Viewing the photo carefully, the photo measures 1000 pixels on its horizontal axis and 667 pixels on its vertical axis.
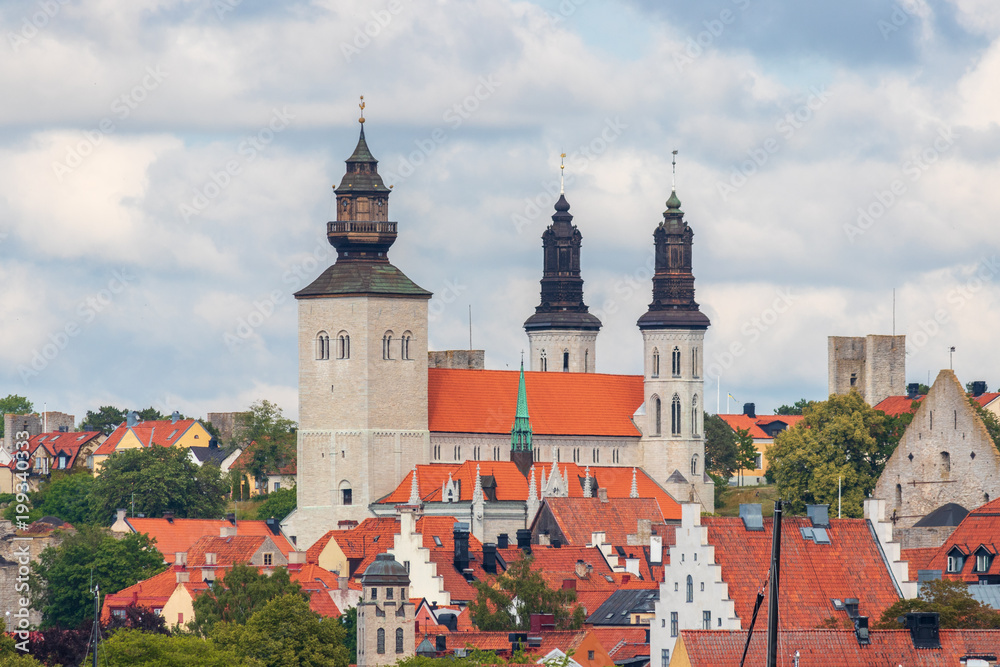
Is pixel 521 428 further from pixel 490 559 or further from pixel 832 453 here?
pixel 490 559

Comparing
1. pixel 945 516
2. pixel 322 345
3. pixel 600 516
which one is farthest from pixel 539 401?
pixel 945 516

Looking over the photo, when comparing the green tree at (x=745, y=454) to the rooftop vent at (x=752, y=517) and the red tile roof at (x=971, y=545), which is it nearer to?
the red tile roof at (x=971, y=545)

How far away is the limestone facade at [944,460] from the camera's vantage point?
104 meters

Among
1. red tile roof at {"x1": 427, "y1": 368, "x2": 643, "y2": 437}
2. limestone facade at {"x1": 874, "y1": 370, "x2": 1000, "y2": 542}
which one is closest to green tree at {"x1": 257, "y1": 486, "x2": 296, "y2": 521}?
red tile roof at {"x1": 427, "y1": 368, "x2": 643, "y2": 437}

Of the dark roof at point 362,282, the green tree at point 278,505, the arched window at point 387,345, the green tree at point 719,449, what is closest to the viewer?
the dark roof at point 362,282

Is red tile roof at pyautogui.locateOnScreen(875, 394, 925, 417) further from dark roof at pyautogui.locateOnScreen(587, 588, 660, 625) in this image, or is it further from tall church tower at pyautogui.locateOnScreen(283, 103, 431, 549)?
dark roof at pyautogui.locateOnScreen(587, 588, 660, 625)

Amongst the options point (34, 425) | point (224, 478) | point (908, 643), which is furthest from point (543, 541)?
point (34, 425)

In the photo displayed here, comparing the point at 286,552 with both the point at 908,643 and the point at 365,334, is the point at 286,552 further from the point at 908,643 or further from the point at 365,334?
the point at 908,643

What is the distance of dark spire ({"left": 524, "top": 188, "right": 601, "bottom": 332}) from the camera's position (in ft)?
532

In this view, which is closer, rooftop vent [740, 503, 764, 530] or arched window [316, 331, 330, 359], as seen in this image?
rooftop vent [740, 503, 764, 530]

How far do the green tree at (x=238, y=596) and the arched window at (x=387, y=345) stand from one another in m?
39.6

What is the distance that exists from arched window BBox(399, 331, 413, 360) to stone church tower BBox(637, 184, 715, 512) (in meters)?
17.1

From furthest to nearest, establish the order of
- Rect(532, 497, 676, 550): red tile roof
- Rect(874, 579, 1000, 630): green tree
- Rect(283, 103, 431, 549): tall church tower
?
Rect(283, 103, 431, 549): tall church tower → Rect(532, 497, 676, 550): red tile roof → Rect(874, 579, 1000, 630): green tree

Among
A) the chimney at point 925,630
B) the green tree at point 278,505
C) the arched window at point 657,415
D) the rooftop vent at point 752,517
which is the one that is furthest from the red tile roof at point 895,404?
the chimney at point 925,630
